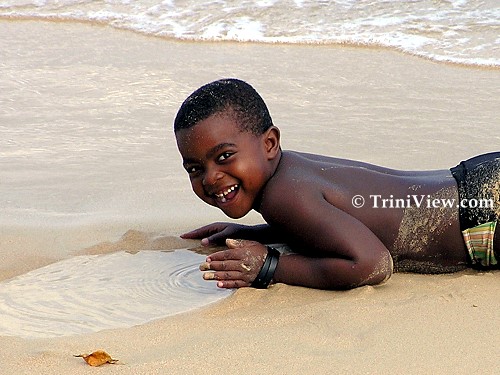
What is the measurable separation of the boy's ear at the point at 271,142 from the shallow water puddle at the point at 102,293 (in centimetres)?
59

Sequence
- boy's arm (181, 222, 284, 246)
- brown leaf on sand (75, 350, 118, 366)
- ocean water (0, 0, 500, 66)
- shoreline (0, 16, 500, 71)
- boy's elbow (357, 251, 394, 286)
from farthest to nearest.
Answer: ocean water (0, 0, 500, 66) < shoreline (0, 16, 500, 71) < boy's arm (181, 222, 284, 246) < boy's elbow (357, 251, 394, 286) < brown leaf on sand (75, 350, 118, 366)

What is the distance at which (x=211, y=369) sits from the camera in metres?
2.36

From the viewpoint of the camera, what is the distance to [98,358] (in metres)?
2.44

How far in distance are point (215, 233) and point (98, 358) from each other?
1.59 metres

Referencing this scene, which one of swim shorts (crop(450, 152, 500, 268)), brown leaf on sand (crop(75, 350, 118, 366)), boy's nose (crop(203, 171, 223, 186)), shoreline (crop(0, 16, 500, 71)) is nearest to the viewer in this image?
brown leaf on sand (crop(75, 350, 118, 366))

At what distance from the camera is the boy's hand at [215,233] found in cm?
389

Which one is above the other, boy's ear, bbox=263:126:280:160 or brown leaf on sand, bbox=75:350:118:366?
boy's ear, bbox=263:126:280:160

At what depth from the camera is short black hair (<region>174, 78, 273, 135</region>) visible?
10.8ft

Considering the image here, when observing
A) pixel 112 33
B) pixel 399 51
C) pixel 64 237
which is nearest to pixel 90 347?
pixel 64 237

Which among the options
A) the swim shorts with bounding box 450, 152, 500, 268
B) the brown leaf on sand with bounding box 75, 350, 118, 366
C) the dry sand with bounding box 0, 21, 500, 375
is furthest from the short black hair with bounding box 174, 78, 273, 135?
the brown leaf on sand with bounding box 75, 350, 118, 366

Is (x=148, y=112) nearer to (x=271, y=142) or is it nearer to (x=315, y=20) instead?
(x=271, y=142)

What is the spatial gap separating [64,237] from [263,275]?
112 cm

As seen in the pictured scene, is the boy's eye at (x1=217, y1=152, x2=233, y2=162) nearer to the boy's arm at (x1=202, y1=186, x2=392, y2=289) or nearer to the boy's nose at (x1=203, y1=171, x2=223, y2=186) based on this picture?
the boy's nose at (x1=203, y1=171, x2=223, y2=186)

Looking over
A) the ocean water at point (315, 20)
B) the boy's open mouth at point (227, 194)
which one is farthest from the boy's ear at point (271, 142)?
the ocean water at point (315, 20)
